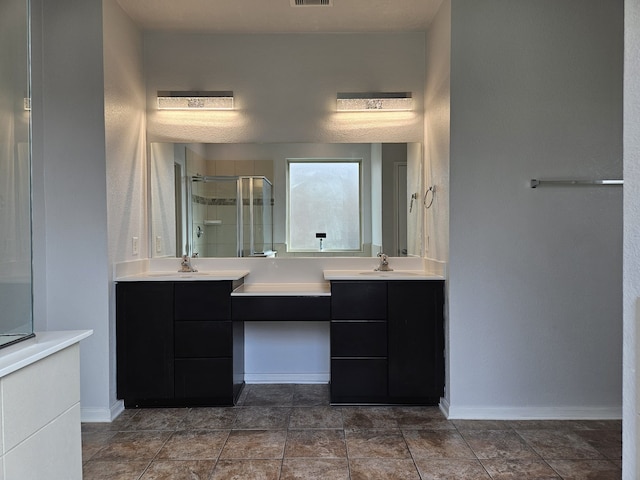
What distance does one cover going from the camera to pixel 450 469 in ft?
6.83

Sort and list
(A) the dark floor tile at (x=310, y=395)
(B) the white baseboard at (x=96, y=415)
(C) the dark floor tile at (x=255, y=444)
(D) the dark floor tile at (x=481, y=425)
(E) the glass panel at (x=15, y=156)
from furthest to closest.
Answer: (A) the dark floor tile at (x=310, y=395) → (B) the white baseboard at (x=96, y=415) → (D) the dark floor tile at (x=481, y=425) → (C) the dark floor tile at (x=255, y=444) → (E) the glass panel at (x=15, y=156)

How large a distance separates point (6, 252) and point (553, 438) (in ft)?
8.93

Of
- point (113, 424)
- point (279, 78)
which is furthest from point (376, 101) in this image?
point (113, 424)

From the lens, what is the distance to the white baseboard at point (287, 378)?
131 inches

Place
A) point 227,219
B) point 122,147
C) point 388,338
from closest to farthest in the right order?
point 388,338, point 122,147, point 227,219

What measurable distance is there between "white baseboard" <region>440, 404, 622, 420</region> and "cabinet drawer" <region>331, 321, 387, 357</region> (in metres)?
0.56

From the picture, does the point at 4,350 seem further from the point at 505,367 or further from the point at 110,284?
the point at 505,367

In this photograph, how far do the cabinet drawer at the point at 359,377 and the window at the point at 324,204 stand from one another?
883 mm

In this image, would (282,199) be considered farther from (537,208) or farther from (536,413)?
(536,413)

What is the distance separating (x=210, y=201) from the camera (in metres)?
3.33

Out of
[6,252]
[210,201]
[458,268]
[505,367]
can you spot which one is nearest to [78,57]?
[210,201]

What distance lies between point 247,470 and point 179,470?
1.05 feet

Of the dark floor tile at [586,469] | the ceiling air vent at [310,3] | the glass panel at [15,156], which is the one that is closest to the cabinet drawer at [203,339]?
the glass panel at [15,156]

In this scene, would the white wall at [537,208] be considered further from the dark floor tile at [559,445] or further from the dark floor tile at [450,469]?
the dark floor tile at [450,469]
